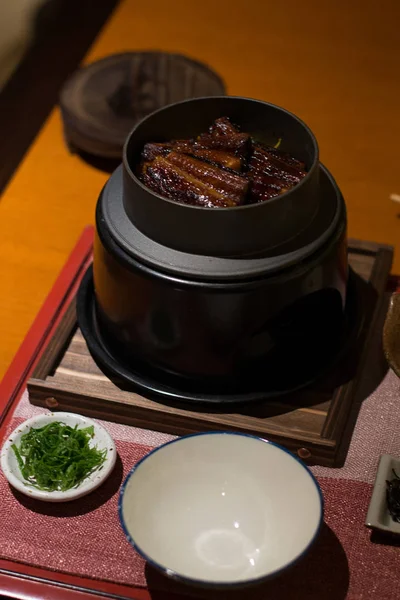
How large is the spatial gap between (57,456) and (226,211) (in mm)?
655

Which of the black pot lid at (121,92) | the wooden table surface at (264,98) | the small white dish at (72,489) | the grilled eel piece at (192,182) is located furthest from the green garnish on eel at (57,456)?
the black pot lid at (121,92)

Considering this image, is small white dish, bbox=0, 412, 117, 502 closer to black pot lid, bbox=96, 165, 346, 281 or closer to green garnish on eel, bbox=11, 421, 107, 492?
green garnish on eel, bbox=11, 421, 107, 492

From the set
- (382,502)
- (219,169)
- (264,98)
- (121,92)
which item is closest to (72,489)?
(382,502)

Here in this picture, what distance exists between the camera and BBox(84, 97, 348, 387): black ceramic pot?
1.65 metres

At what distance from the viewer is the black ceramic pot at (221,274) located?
65.1 inches

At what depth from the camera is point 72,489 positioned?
5.54 feet

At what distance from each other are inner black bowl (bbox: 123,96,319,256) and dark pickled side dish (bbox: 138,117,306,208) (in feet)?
0.17

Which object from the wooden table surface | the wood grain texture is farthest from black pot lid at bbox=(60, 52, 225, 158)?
the wood grain texture

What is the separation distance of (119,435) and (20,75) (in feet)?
6.85

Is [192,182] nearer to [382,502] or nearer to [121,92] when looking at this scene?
[382,502]

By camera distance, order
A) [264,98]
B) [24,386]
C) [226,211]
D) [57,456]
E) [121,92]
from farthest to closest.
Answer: [264,98], [121,92], [24,386], [57,456], [226,211]

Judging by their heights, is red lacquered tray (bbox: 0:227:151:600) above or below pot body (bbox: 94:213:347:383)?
below

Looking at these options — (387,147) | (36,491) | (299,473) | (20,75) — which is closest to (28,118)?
(20,75)

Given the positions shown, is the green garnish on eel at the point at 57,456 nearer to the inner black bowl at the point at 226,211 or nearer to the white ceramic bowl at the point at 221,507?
the white ceramic bowl at the point at 221,507
